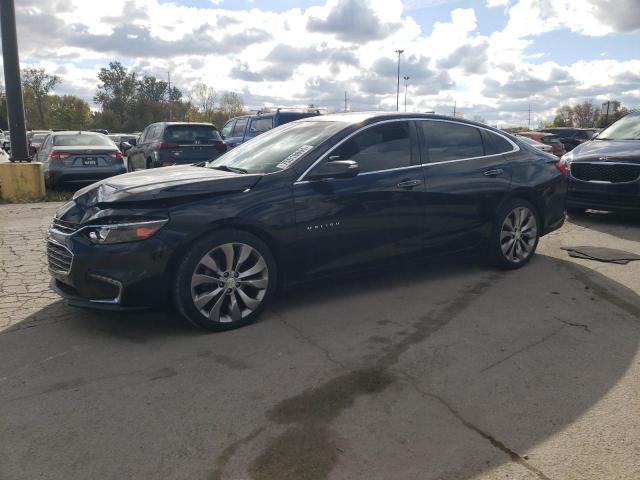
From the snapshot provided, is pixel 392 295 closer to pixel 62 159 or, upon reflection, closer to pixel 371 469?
pixel 371 469

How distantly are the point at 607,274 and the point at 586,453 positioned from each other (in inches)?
141

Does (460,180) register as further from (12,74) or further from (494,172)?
(12,74)

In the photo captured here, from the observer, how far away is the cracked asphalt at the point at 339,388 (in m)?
2.60

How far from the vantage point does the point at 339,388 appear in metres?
3.29

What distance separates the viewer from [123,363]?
367cm

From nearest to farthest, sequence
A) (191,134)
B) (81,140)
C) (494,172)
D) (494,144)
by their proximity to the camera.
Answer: (494,172) < (494,144) < (81,140) < (191,134)

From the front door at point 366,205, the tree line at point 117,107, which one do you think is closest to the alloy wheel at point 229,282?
the front door at point 366,205

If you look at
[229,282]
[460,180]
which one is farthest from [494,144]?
[229,282]

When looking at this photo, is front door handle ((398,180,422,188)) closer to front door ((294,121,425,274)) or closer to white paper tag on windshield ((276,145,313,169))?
front door ((294,121,425,274))

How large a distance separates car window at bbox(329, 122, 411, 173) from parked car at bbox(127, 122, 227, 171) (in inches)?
325

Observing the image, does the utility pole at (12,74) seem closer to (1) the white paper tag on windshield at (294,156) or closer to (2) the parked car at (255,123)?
(2) the parked car at (255,123)

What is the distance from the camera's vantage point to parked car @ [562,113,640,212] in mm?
8102

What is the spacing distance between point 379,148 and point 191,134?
915cm

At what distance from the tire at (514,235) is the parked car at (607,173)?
117 inches
